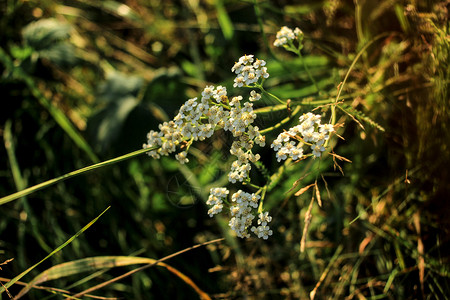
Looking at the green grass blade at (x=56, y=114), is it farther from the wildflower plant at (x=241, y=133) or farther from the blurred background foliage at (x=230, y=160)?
the wildflower plant at (x=241, y=133)

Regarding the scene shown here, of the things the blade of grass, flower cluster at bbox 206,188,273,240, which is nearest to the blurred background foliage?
the blade of grass

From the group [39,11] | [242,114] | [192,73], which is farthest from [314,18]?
[39,11]

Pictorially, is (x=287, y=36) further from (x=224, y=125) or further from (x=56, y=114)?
(x=56, y=114)

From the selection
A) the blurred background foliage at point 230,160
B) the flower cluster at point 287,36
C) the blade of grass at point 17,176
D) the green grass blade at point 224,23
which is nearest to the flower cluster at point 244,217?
the blurred background foliage at point 230,160

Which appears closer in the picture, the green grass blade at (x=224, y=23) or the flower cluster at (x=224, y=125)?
the flower cluster at (x=224, y=125)

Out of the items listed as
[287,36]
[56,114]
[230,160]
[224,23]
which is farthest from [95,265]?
[224,23]

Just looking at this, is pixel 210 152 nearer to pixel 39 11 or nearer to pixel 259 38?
pixel 259 38

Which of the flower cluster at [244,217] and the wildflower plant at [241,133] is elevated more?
the wildflower plant at [241,133]

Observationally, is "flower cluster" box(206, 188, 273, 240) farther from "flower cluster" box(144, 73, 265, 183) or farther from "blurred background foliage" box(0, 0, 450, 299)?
"blurred background foliage" box(0, 0, 450, 299)
